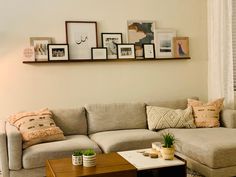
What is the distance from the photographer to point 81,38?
3.93 m

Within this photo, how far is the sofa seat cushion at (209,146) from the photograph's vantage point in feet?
9.19

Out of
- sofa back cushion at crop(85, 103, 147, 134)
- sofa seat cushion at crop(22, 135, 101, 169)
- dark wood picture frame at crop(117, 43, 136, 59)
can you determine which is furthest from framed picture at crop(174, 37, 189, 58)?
sofa seat cushion at crop(22, 135, 101, 169)

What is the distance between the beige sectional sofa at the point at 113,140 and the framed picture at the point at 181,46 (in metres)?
0.87

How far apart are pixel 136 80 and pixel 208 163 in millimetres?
1692

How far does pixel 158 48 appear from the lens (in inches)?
167

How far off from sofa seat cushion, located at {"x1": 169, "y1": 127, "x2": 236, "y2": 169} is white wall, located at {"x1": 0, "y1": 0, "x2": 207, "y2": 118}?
1060mm

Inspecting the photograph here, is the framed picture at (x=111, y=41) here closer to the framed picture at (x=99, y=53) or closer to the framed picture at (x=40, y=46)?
the framed picture at (x=99, y=53)

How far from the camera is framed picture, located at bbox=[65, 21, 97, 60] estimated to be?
3900mm

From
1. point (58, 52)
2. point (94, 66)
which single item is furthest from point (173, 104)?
point (58, 52)

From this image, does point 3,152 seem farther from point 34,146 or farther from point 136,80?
point 136,80

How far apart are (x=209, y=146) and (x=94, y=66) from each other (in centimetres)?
183

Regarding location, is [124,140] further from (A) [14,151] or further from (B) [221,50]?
(B) [221,50]

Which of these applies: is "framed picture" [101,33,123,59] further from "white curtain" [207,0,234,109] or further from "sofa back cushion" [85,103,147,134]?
"white curtain" [207,0,234,109]

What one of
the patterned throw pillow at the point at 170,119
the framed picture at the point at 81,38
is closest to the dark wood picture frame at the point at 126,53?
the framed picture at the point at 81,38
